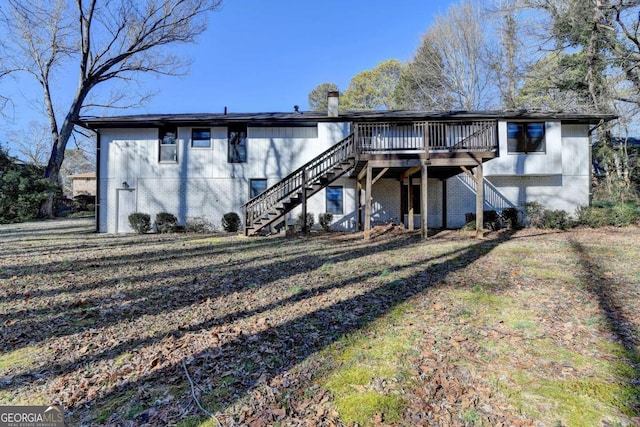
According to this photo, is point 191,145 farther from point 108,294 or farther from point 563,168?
point 563,168

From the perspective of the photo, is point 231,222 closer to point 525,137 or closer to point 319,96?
point 525,137

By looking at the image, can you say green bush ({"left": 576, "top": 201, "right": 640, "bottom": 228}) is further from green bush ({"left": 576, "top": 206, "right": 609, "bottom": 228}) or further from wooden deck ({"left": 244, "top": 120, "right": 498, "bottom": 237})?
wooden deck ({"left": 244, "top": 120, "right": 498, "bottom": 237})

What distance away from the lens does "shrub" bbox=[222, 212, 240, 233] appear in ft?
50.6

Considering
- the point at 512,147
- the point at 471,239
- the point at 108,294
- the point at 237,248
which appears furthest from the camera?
the point at 512,147

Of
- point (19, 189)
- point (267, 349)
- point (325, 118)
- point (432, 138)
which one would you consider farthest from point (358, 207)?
point (19, 189)

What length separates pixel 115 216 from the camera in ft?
52.3

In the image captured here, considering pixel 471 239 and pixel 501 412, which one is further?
pixel 471 239

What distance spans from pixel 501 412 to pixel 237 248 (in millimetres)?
8905

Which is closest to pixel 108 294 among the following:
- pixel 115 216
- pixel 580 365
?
pixel 580 365

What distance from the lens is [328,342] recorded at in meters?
3.86

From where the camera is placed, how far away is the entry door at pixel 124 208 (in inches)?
628

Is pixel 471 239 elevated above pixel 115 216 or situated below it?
below

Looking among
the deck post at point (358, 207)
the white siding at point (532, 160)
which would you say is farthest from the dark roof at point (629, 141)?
the deck post at point (358, 207)

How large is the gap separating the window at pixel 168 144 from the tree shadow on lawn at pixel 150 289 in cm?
770
